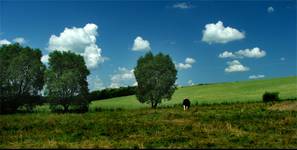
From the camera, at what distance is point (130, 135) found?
27.7 meters

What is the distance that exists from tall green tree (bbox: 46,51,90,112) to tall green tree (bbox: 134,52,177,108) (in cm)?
982

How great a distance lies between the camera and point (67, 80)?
246ft

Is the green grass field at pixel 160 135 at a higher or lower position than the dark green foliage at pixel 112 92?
lower

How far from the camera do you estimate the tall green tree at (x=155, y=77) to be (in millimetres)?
81750

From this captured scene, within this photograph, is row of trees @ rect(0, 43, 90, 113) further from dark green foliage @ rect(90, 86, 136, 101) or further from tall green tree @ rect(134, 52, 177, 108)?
dark green foliage @ rect(90, 86, 136, 101)

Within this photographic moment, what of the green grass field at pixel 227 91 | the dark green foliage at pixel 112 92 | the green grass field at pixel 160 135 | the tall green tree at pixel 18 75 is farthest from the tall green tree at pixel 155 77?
the green grass field at pixel 160 135

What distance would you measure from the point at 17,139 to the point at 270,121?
17.8 m

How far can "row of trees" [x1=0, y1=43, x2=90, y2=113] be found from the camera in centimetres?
7538

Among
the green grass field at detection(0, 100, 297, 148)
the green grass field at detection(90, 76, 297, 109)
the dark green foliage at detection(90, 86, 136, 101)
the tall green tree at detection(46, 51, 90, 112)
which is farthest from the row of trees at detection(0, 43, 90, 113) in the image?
the dark green foliage at detection(90, 86, 136, 101)

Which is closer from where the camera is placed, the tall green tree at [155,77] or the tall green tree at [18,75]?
the tall green tree at [18,75]

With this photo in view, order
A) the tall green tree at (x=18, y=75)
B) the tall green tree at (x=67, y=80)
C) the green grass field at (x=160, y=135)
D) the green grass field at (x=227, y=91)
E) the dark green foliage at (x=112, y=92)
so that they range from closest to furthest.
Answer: the green grass field at (x=160, y=135) → the tall green tree at (x=67, y=80) → the tall green tree at (x=18, y=75) → the green grass field at (x=227, y=91) → the dark green foliage at (x=112, y=92)

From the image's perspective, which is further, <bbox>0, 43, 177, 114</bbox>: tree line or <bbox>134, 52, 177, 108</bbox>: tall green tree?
<bbox>134, 52, 177, 108</bbox>: tall green tree

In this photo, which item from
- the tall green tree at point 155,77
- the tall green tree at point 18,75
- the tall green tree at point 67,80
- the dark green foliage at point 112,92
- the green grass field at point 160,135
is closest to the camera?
the green grass field at point 160,135

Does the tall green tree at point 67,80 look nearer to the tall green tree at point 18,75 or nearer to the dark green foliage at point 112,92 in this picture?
the tall green tree at point 18,75
